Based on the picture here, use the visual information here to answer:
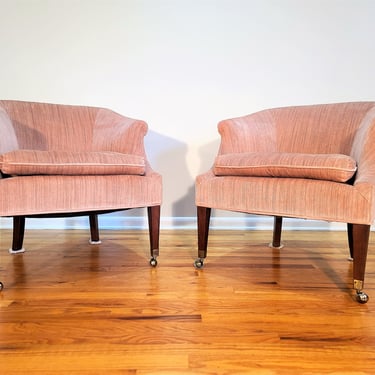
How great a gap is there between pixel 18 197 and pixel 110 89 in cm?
129

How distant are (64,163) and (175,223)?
1.19 metres

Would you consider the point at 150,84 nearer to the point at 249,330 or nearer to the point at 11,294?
the point at 11,294

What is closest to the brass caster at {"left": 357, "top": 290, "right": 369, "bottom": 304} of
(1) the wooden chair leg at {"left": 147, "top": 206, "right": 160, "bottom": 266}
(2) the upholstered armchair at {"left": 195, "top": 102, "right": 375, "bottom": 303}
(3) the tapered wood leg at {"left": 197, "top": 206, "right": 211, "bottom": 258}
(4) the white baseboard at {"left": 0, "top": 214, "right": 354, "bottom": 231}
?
(2) the upholstered armchair at {"left": 195, "top": 102, "right": 375, "bottom": 303}

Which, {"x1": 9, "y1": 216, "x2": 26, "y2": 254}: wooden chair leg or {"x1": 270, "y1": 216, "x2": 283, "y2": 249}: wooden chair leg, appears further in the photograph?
{"x1": 270, "y1": 216, "x2": 283, "y2": 249}: wooden chair leg

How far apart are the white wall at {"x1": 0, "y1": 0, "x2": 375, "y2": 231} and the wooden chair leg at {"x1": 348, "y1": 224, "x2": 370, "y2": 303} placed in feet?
4.46

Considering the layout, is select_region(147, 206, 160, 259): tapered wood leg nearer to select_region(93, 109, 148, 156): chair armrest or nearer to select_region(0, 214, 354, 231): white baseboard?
select_region(93, 109, 148, 156): chair armrest

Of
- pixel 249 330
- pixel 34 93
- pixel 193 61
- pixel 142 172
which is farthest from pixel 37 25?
pixel 249 330

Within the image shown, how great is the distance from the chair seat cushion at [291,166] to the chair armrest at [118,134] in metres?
0.43

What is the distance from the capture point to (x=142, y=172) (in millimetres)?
1354

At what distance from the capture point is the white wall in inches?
84.0

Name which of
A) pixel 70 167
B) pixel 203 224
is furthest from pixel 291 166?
pixel 70 167

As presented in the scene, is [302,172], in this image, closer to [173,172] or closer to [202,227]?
[202,227]

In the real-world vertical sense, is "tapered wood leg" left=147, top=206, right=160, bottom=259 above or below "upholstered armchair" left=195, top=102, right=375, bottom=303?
below

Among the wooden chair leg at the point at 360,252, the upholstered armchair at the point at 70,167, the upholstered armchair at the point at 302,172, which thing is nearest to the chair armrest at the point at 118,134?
the upholstered armchair at the point at 70,167
